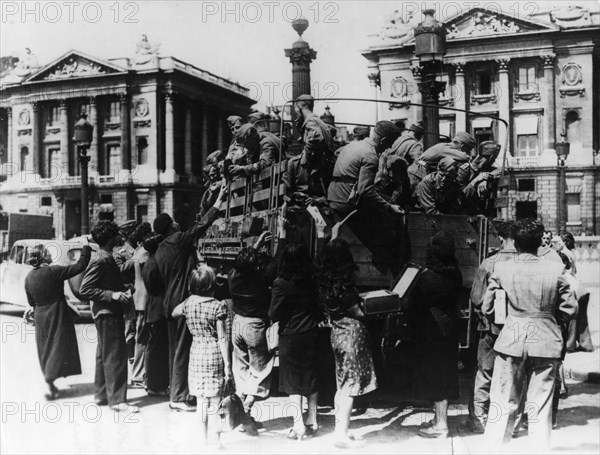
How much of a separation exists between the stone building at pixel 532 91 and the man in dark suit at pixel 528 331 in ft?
106

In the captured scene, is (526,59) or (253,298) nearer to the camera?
(253,298)

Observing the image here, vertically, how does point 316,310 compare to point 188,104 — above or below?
below

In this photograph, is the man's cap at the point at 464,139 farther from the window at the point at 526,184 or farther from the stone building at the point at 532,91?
the window at the point at 526,184

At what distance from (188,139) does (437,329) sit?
1565 inches

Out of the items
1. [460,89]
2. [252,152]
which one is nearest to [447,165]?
[252,152]

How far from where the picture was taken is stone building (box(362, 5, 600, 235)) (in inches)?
1506

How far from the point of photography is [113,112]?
4534 centimetres

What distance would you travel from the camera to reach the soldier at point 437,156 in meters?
7.94

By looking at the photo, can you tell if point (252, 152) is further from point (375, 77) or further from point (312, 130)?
point (375, 77)

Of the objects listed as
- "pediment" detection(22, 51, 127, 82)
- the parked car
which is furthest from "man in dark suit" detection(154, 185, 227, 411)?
"pediment" detection(22, 51, 127, 82)

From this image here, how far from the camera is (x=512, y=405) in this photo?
5453mm

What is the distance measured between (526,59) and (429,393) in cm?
3879

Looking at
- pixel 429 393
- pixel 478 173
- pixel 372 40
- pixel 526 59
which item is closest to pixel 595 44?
pixel 526 59

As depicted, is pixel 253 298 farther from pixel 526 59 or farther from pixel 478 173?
pixel 526 59
